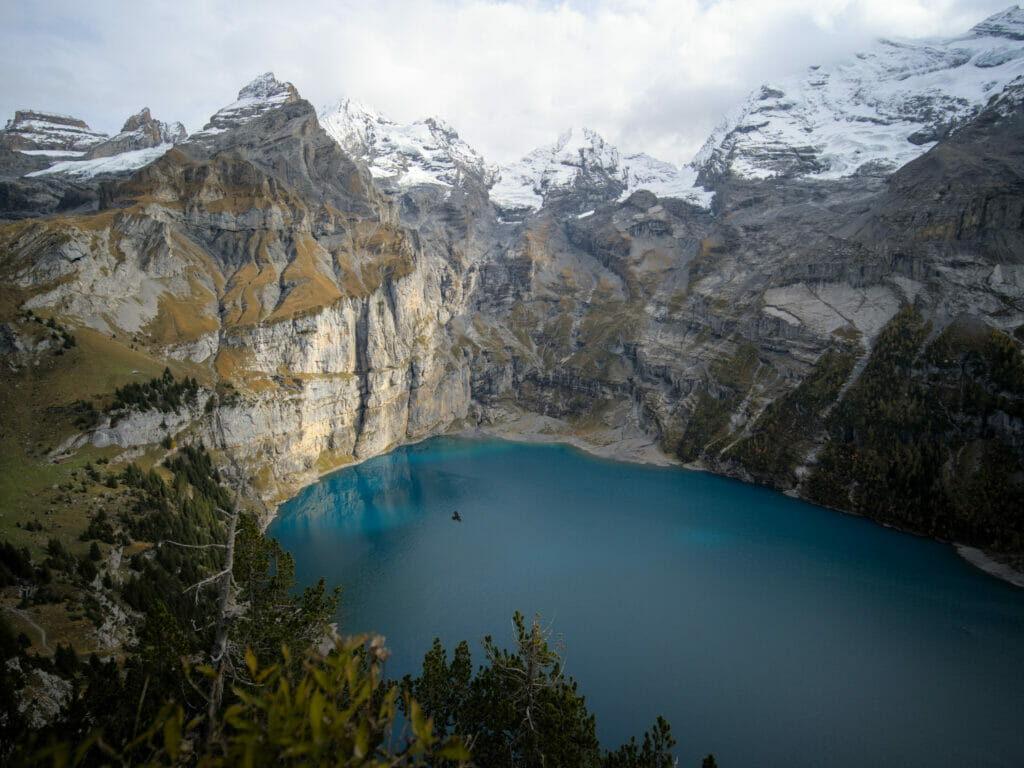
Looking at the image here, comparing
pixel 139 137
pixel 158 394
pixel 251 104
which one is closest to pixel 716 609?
pixel 158 394

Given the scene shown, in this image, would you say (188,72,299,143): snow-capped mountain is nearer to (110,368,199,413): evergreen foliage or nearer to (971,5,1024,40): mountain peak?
(110,368,199,413): evergreen foliage

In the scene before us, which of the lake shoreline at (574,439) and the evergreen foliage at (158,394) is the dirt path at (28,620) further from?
the lake shoreline at (574,439)

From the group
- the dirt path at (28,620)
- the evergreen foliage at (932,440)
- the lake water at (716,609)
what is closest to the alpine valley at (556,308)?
the evergreen foliage at (932,440)

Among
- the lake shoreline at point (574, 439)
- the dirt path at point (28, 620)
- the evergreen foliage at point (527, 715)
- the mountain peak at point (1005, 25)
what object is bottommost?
the lake shoreline at point (574, 439)

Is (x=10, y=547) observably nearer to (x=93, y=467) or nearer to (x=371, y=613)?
(x=93, y=467)

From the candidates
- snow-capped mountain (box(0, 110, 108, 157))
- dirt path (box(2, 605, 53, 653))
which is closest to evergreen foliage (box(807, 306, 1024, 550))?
dirt path (box(2, 605, 53, 653))

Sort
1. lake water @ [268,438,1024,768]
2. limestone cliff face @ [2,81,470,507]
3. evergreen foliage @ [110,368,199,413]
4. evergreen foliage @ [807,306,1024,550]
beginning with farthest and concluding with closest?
1. limestone cliff face @ [2,81,470,507]
2. evergreen foliage @ [807,306,1024,550]
3. evergreen foliage @ [110,368,199,413]
4. lake water @ [268,438,1024,768]
